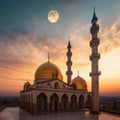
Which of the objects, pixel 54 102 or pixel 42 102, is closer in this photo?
pixel 42 102

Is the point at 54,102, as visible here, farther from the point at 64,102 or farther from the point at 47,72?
the point at 47,72

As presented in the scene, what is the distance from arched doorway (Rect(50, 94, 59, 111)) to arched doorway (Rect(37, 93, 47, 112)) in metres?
1.28

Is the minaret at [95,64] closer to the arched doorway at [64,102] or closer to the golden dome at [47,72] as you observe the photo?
the arched doorway at [64,102]

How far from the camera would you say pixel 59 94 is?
98.0 ft

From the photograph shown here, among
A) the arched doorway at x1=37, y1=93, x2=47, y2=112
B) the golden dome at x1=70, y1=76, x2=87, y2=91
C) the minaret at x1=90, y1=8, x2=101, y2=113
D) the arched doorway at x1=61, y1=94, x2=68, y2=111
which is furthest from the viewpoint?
the golden dome at x1=70, y1=76, x2=87, y2=91

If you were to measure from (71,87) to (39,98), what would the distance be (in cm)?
854

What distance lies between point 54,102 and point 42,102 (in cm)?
251

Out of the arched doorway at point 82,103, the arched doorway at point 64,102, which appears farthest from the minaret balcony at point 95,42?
the arched doorway at point 64,102

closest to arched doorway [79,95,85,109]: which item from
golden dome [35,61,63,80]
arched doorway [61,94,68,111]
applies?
arched doorway [61,94,68,111]

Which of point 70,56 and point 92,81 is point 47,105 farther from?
point 70,56

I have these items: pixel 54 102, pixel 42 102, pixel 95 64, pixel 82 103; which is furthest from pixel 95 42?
pixel 42 102

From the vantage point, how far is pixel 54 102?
103 ft

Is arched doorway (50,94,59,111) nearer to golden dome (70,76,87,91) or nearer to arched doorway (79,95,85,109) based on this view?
arched doorway (79,95,85,109)

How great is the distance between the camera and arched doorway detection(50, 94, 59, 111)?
1218 inches
